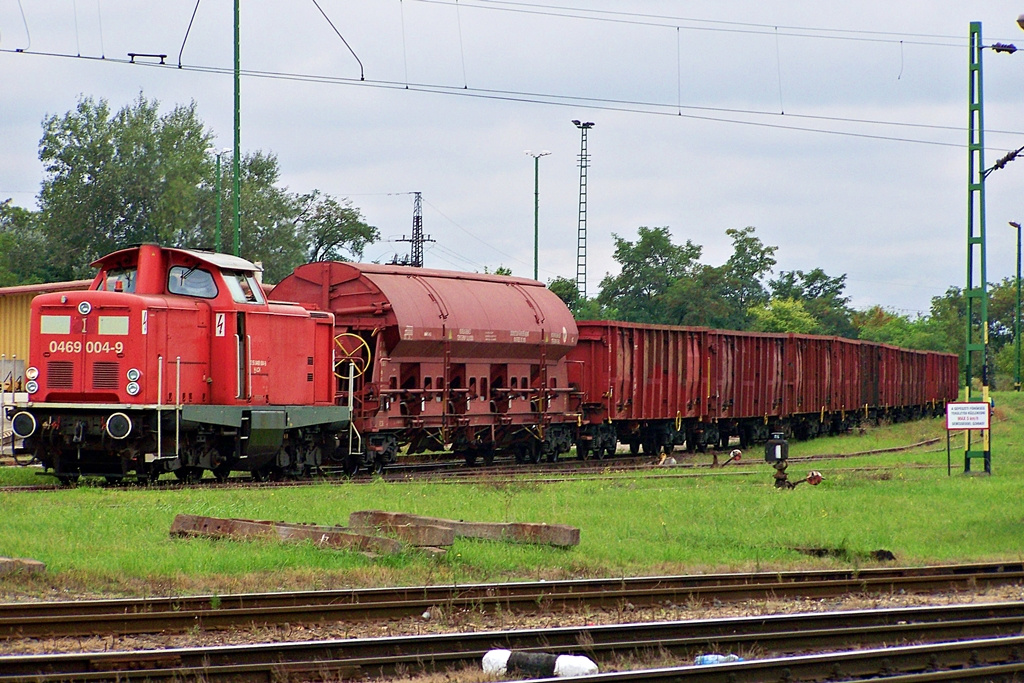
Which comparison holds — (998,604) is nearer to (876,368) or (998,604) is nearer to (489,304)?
(489,304)

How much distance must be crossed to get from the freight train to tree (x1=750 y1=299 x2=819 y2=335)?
2129 inches

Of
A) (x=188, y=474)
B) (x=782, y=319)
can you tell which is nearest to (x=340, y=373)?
(x=188, y=474)

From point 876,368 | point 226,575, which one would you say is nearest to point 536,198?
point 876,368

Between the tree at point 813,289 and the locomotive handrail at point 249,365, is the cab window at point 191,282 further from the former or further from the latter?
the tree at point 813,289

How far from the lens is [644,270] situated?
7788cm

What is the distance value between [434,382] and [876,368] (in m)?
28.0

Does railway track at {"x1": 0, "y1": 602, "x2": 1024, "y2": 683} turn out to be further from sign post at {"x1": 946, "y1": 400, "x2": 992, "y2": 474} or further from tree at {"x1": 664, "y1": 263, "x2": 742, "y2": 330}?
tree at {"x1": 664, "y1": 263, "x2": 742, "y2": 330}

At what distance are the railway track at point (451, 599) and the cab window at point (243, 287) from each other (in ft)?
34.9

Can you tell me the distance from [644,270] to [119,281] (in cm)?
6000

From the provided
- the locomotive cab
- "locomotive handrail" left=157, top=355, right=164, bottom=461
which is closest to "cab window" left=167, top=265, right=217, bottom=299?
the locomotive cab

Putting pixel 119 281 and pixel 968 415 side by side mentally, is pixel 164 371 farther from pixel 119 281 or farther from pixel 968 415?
pixel 968 415

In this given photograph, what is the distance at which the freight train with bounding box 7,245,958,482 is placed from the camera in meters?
19.1

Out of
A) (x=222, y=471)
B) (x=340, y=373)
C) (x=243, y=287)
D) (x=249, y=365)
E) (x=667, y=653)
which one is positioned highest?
(x=243, y=287)

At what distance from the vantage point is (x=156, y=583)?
37.6 ft
